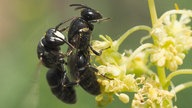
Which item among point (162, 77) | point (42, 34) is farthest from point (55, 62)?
point (42, 34)

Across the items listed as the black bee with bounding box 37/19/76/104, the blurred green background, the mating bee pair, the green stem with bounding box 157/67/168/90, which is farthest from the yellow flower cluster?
the blurred green background

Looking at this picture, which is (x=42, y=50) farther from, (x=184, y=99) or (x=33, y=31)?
(x=33, y=31)

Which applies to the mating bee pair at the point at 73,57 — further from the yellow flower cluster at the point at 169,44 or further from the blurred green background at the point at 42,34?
the blurred green background at the point at 42,34

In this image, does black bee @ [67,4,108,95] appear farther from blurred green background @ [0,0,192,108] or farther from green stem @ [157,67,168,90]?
blurred green background @ [0,0,192,108]

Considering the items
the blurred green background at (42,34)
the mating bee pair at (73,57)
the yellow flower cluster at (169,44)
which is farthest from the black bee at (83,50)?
the blurred green background at (42,34)

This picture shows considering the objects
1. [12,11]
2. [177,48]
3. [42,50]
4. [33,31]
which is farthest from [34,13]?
[177,48]

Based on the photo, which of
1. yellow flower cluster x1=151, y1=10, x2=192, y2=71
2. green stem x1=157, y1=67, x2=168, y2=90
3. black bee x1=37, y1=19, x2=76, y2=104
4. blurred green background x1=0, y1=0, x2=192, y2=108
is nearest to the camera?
yellow flower cluster x1=151, y1=10, x2=192, y2=71

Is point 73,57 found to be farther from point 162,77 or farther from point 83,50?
point 162,77
